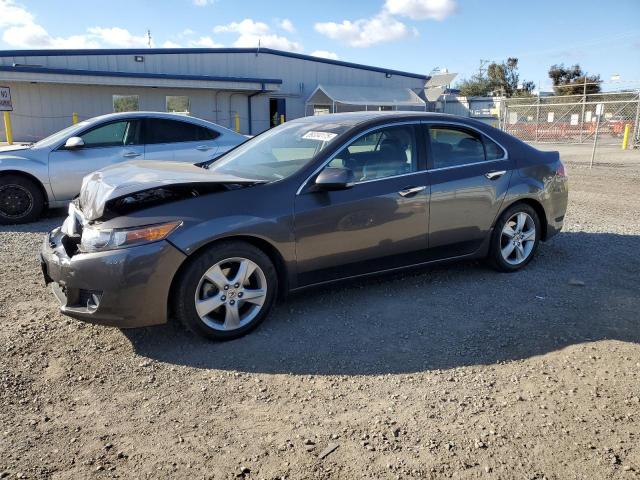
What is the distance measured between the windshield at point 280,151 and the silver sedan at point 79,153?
2.37 m

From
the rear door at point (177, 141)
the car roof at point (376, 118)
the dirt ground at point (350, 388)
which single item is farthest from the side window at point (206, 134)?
the dirt ground at point (350, 388)

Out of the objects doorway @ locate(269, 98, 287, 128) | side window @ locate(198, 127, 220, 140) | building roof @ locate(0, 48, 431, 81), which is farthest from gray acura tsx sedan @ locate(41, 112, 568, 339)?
doorway @ locate(269, 98, 287, 128)

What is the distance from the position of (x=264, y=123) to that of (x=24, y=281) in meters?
28.2

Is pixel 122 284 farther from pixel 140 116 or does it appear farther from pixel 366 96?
pixel 366 96

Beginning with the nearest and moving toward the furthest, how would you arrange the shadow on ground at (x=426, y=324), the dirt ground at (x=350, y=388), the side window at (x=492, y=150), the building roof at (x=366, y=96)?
the dirt ground at (x=350, y=388)
the shadow on ground at (x=426, y=324)
the side window at (x=492, y=150)
the building roof at (x=366, y=96)

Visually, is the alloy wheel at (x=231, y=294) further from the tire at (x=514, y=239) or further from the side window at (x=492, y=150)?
the side window at (x=492, y=150)

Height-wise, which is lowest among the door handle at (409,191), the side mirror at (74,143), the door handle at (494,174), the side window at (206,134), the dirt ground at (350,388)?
the dirt ground at (350,388)

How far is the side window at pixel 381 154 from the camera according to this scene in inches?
168

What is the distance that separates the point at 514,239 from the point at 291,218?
8.23ft

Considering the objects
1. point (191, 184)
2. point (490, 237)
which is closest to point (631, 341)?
point (490, 237)

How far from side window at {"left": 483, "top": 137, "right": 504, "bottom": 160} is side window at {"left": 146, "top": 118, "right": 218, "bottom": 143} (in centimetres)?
479

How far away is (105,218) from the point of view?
3510 millimetres

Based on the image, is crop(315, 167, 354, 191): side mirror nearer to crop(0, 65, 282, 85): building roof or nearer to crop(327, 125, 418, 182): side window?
crop(327, 125, 418, 182): side window

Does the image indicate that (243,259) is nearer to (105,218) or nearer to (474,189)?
(105,218)
